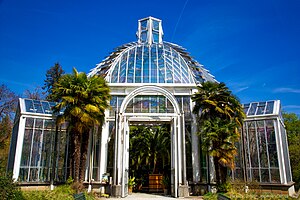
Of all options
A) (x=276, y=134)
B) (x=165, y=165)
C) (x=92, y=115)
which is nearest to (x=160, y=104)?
(x=92, y=115)

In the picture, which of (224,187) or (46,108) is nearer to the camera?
(224,187)

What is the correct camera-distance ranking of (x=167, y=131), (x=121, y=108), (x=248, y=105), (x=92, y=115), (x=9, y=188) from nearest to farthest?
(x=9, y=188) → (x=92, y=115) → (x=121, y=108) → (x=248, y=105) → (x=167, y=131)

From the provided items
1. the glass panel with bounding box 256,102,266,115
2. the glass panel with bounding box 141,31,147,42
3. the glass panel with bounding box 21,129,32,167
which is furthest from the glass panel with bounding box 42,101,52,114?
the glass panel with bounding box 256,102,266,115

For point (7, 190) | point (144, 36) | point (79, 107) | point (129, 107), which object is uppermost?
point (144, 36)

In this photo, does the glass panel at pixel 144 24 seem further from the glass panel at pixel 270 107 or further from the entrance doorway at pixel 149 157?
the glass panel at pixel 270 107

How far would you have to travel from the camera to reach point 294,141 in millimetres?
31453

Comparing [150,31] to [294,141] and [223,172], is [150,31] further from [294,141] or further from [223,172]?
[294,141]

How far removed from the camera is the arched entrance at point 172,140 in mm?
17109

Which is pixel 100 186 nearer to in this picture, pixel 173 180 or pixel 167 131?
pixel 173 180

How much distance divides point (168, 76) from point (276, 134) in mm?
9467

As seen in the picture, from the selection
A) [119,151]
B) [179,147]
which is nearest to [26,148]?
[119,151]

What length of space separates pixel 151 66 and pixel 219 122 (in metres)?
7.87

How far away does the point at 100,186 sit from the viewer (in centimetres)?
1828

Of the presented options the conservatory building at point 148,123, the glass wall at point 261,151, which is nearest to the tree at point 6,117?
the conservatory building at point 148,123
